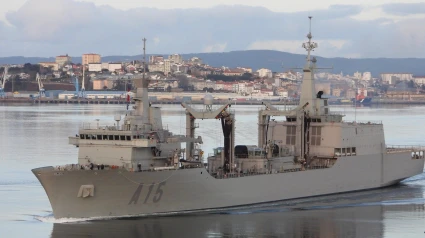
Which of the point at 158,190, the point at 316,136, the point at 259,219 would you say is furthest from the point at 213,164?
the point at 316,136

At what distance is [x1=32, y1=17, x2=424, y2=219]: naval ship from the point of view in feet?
85.4

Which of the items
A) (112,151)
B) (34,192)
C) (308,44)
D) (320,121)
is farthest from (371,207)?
(34,192)

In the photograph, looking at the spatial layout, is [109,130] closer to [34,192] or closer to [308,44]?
[34,192]

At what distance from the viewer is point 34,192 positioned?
31.9 m

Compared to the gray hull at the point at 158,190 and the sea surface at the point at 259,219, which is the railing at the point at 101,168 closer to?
the gray hull at the point at 158,190

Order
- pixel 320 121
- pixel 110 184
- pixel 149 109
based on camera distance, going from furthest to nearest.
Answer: pixel 320 121 → pixel 149 109 → pixel 110 184

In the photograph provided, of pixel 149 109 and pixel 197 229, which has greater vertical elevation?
pixel 149 109

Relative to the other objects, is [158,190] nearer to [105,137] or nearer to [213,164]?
[105,137]

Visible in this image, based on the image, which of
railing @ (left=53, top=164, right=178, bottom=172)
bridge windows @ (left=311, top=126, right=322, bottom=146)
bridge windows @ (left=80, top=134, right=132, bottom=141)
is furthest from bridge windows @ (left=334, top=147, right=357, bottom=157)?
bridge windows @ (left=80, top=134, right=132, bottom=141)

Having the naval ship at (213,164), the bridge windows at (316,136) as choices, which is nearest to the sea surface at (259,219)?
the naval ship at (213,164)

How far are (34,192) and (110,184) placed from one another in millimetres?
7048

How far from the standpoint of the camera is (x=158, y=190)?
87.5ft

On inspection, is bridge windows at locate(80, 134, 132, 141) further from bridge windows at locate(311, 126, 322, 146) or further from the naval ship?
bridge windows at locate(311, 126, 322, 146)

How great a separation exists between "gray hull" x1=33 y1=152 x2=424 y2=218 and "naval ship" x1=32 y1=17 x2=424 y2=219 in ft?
0.10
